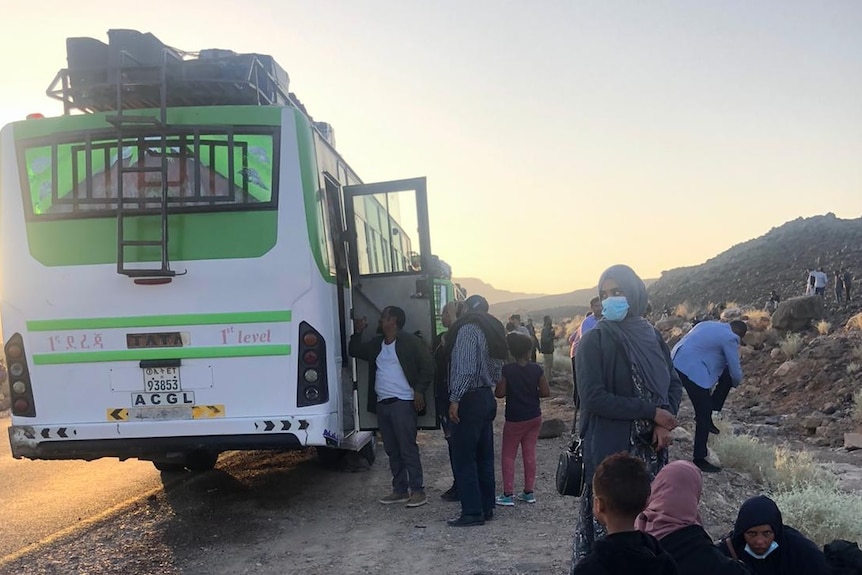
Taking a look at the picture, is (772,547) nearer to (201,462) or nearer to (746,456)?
(746,456)

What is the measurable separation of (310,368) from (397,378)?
1.08 meters

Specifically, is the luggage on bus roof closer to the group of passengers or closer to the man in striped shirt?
the group of passengers

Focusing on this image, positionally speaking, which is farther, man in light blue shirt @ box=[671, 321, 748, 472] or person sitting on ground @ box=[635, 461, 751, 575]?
man in light blue shirt @ box=[671, 321, 748, 472]

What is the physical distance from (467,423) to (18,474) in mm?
6733

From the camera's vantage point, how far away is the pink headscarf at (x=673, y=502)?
358 cm

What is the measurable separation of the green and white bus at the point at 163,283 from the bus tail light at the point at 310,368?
0.01m

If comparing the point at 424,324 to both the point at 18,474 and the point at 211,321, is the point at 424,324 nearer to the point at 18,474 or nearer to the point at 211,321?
the point at 211,321

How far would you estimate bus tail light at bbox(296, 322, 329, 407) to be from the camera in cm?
629

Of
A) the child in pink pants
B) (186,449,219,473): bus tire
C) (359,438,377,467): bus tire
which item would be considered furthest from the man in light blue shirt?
(186,449,219,473): bus tire

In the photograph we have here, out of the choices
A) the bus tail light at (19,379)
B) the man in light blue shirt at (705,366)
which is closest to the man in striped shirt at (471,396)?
the man in light blue shirt at (705,366)

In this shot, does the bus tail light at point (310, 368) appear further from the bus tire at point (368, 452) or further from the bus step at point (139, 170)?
the bus tire at point (368, 452)

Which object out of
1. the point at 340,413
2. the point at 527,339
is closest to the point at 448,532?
the point at 340,413

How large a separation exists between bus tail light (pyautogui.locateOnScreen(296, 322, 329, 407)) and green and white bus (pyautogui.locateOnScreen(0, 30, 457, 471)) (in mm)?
12

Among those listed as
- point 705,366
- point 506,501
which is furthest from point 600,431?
point 705,366
